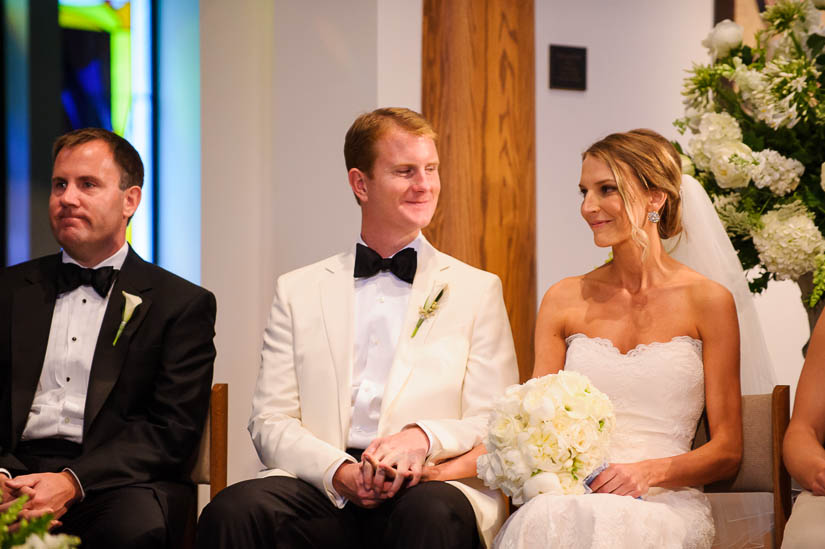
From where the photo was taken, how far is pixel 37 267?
364 centimetres

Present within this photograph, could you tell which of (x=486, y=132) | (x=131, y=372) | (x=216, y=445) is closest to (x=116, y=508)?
(x=216, y=445)

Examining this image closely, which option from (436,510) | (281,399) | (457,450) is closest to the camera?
(436,510)

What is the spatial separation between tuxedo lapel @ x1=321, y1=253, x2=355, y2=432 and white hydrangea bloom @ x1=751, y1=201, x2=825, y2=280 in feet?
4.92

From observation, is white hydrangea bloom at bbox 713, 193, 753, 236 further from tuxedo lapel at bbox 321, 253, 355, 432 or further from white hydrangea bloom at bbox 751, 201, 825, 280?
tuxedo lapel at bbox 321, 253, 355, 432

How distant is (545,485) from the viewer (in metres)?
2.78

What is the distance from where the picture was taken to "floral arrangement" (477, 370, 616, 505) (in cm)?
277

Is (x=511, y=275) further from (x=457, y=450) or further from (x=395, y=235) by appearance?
(x=457, y=450)

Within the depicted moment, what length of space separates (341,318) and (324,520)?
0.72 meters

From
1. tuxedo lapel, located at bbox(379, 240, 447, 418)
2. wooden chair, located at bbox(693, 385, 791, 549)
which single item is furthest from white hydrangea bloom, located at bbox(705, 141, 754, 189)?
tuxedo lapel, located at bbox(379, 240, 447, 418)

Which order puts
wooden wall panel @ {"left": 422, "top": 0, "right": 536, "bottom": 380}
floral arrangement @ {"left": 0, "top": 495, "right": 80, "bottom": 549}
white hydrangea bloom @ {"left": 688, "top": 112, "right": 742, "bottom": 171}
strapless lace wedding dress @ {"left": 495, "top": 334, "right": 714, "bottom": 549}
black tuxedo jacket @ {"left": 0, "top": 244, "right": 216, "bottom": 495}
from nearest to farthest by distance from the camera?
floral arrangement @ {"left": 0, "top": 495, "right": 80, "bottom": 549}
strapless lace wedding dress @ {"left": 495, "top": 334, "right": 714, "bottom": 549}
black tuxedo jacket @ {"left": 0, "top": 244, "right": 216, "bottom": 495}
white hydrangea bloom @ {"left": 688, "top": 112, "right": 742, "bottom": 171}
wooden wall panel @ {"left": 422, "top": 0, "right": 536, "bottom": 380}

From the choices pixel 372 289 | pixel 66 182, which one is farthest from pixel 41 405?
pixel 372 289

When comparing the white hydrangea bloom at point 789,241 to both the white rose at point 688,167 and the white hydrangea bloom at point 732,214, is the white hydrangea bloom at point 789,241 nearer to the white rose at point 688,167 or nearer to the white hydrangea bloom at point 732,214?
the white hydrangea bloom at point 732,214

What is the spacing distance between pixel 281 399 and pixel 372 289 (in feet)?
1.65

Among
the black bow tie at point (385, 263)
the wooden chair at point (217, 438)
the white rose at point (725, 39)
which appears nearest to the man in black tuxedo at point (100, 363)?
the wooden chair at point (217, 438)
